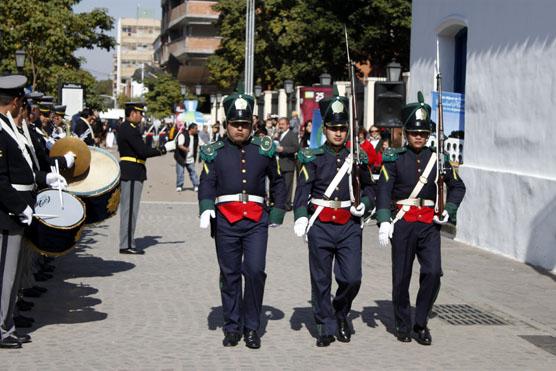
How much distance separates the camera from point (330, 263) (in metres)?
8.79

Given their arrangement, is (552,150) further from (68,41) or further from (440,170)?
(68,41)

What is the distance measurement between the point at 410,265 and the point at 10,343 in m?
3.32

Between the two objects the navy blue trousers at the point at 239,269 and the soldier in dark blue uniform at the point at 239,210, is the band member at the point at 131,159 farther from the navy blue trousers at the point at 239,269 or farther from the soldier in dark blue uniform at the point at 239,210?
the navy blue trousers at the point at 239,269

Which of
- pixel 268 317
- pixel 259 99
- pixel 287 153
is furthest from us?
pixel 259 99

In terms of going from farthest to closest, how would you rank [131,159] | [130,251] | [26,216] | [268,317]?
[130,251]
[131,159]
[268,317]
[26,216]

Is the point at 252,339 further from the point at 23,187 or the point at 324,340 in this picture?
the point at 23,187

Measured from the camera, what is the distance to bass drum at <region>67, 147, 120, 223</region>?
405 inches

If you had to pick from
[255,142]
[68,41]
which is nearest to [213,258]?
[255,142]

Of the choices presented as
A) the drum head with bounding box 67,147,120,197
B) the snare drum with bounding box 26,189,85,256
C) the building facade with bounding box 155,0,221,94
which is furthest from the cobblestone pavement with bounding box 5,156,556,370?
the building facade with bounding box 155,0,221,94

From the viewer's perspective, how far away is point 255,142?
28.8ft

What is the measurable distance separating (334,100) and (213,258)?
18.2 ft

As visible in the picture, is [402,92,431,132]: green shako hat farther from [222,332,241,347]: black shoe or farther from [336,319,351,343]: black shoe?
[222,332,241,347]: black shoe

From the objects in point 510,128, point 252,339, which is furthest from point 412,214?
point 510,128

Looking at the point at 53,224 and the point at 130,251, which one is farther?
the point at 130,251
